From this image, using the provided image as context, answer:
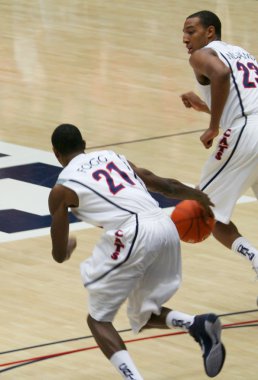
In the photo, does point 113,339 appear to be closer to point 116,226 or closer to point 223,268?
point 116,226

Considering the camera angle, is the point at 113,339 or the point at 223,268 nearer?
the point at 113,339

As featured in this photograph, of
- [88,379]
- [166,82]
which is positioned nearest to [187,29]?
[88,379]

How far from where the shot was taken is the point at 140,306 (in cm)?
670

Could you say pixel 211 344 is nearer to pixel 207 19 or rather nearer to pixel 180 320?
pixel 180 320

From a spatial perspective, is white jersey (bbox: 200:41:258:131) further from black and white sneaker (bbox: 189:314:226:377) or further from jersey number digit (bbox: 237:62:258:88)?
black and white sneaker (bbox: 189:314:226:377)

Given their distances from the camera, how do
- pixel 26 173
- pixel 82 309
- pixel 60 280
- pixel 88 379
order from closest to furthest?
pixel 88 379, pixel 82 309, pixel 60 280, pixel 26 173

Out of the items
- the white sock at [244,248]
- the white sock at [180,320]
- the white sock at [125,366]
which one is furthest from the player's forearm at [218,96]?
the white sock at [125,366]

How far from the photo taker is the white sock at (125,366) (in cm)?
646

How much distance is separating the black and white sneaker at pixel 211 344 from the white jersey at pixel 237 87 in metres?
1.96

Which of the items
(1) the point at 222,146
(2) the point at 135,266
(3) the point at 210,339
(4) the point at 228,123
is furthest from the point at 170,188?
(4) the point at 228,123

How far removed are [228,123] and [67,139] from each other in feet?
6.20

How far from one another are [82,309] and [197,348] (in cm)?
97

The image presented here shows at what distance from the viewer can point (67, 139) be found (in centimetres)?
663

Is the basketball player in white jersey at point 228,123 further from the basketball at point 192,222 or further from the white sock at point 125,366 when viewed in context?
the white sock at point 125,366
